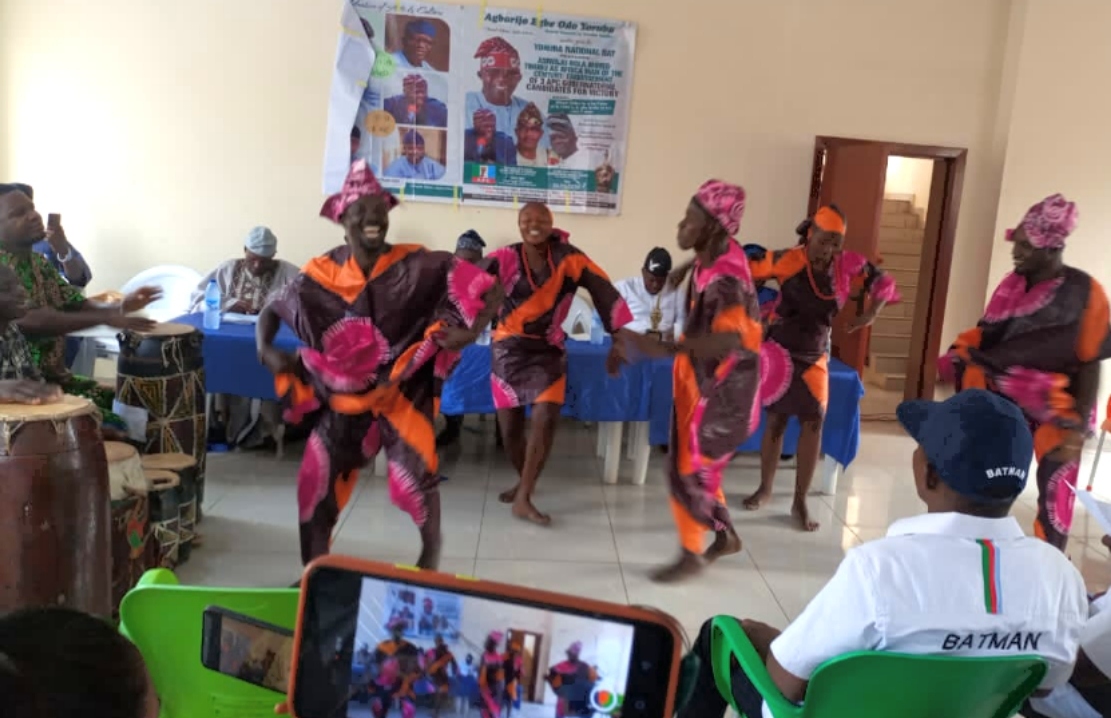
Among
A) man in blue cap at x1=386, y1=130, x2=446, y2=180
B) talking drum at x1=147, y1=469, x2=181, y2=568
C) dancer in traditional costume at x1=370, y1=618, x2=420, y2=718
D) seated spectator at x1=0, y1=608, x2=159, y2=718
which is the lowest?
talking drum at x1=147, y1=469, x2=181, y2=568

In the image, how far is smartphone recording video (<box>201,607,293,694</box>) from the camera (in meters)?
1.07

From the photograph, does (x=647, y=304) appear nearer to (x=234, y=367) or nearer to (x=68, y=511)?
(x=234, y=367)

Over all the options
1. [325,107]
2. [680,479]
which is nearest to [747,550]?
[680,479]

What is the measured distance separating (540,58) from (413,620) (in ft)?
16.4

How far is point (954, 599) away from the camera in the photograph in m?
1.24

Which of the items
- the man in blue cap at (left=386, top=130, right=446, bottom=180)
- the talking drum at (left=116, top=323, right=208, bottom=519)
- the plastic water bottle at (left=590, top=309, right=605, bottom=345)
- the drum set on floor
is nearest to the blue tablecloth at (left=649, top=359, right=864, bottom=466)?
the plastic water bottle at (left=590, top=309, right=605, bottom=345)

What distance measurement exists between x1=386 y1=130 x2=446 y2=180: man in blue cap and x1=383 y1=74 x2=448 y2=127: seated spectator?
0.30ft

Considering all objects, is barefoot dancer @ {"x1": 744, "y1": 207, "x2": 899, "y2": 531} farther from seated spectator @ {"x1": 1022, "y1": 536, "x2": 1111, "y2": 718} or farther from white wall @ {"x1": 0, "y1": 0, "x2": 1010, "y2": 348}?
seated spectator @ {"x1": 1022, "y1": 536, "x2": 1111, "y2": 718}

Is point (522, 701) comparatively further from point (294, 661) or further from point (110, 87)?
point (110, 87)

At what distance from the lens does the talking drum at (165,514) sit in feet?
9.39

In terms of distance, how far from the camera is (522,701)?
0.93 meters

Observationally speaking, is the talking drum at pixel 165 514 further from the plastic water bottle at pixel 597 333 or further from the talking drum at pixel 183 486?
the plastic water bottle at pixel 597 333

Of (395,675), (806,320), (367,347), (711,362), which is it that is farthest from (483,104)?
(395,675)

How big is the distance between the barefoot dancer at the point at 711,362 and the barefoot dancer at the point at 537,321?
2.08ft
